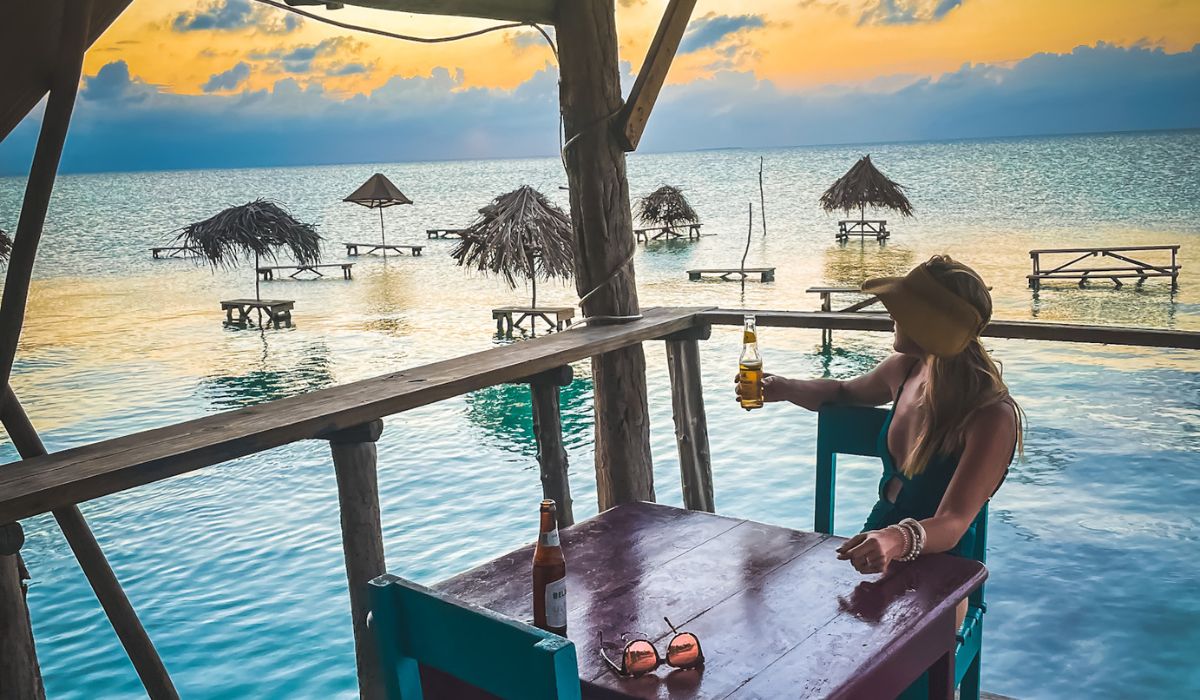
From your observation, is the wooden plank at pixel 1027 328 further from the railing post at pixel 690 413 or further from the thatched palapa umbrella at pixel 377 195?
the thatched palapa umbrella at pixel 377 195

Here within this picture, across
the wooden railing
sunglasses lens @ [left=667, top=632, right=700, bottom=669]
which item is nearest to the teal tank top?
the wooden railing

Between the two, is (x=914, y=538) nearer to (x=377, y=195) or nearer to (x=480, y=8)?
(x=480, y=8)

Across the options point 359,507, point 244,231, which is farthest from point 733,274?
point 359,507

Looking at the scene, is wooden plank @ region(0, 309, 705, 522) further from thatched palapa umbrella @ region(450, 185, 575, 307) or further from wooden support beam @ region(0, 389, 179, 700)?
thatched palapa umbrella @ region(450, 185, 575, 307)

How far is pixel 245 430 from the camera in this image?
84.6 inches

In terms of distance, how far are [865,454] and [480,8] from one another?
6.03ft

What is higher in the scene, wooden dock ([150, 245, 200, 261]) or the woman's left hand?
wooden dock ([150, 245, 200, 261])

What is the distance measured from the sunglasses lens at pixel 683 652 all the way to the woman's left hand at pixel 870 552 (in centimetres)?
40

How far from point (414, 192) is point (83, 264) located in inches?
1420

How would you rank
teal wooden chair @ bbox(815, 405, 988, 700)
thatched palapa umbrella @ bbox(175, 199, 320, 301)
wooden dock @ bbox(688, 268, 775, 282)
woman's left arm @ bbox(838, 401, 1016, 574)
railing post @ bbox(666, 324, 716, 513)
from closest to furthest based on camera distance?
1. woman's left arm @ bbox(838, 401, 1016, 574)
2. teal wooden chair @ bbox(815, 405, 988, 700)
3. railing post @ bbox(666, 324, 716, 513)
4. thatched palapa umbrella @ bbox(175, 199, 320, 301)
5. wooden dock @ bbox(688, 268, 775, 282)

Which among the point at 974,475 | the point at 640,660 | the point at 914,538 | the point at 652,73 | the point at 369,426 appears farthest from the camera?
the point at 652,73

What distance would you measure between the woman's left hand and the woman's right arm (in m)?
0.67

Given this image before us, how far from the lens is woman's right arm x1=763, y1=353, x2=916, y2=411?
244 centimetres

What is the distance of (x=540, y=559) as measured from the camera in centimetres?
159
